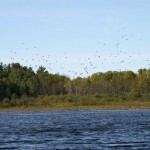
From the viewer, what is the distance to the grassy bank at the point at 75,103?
180 meters

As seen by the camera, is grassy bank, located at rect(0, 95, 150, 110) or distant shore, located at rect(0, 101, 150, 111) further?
grassy bank, located at rect(0, 95, 150, 110)

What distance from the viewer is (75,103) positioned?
611 feet

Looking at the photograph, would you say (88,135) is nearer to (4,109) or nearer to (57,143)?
(57,143)

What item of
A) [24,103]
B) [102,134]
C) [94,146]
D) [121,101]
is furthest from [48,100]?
[94,146]

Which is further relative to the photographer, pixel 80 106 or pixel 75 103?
pixel 75 103

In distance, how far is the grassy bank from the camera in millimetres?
180125

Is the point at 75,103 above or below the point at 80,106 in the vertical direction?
above

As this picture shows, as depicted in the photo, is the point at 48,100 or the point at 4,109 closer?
the point at 4,109

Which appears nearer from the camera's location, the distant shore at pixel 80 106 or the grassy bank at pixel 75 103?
the distant shore at pixel 80 106

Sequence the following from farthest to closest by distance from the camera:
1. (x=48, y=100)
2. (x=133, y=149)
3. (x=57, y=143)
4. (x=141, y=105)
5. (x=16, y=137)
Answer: (x=48, y=100) < (x=141, y=105) < (x=16, y=137) < (x=57, y=143) < (x=133, y=149)

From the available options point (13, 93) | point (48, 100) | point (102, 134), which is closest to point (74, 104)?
point (48, 100)

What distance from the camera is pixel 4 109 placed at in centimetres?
17925

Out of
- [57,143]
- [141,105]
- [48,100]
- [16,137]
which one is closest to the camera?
[57,143]

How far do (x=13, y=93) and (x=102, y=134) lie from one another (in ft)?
441
